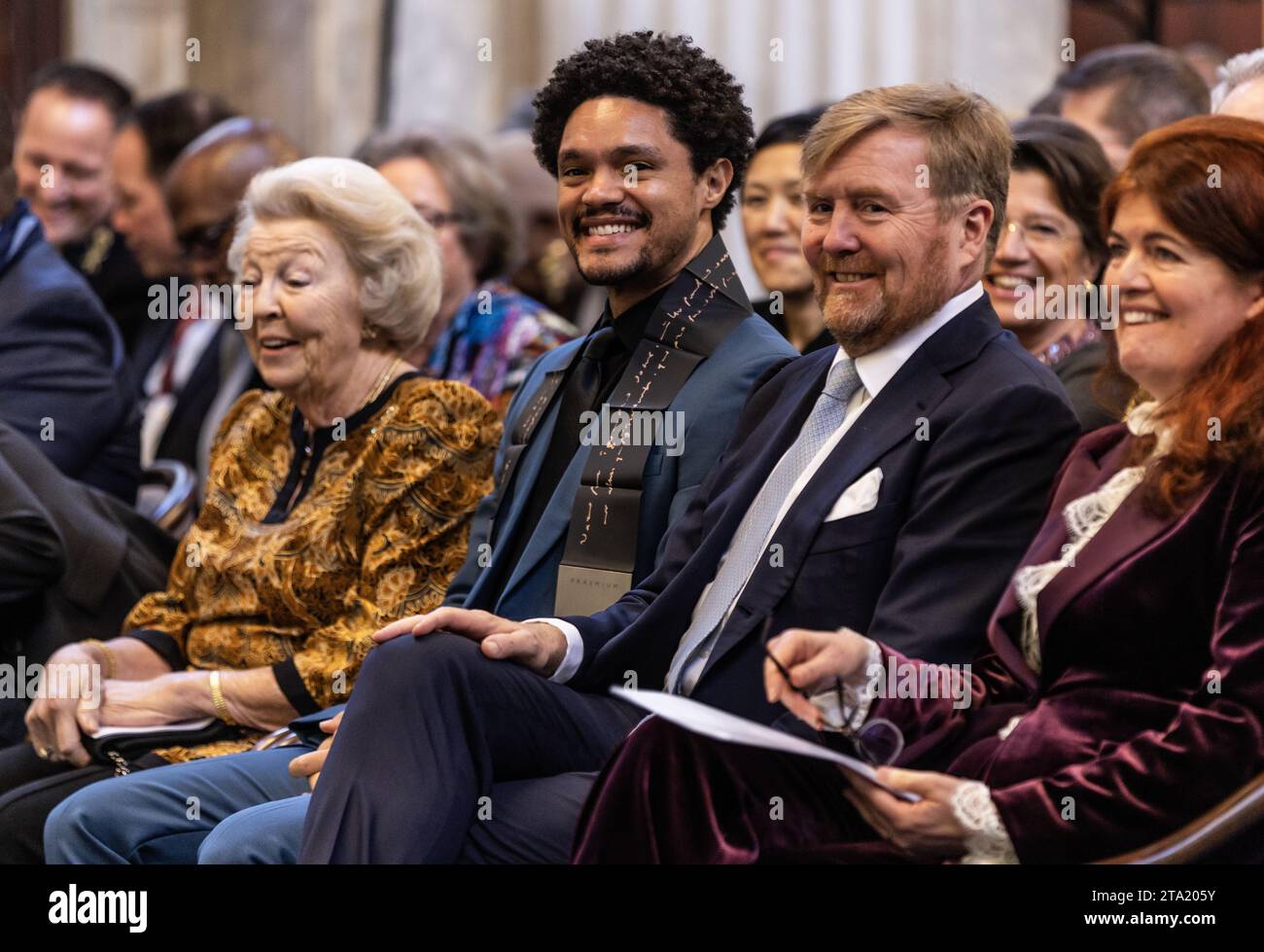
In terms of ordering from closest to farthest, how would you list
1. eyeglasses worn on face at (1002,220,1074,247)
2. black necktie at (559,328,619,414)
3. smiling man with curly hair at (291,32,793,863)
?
smiling man with curly hair at (291,32,793,863) < black necktie at (559,328,619,414) < eyeglasses worn on face at (1002,220,1074,247)

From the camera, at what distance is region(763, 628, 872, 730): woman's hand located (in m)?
2.39

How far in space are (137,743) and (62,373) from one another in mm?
1262

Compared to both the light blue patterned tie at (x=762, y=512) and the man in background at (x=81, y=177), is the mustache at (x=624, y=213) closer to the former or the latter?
the light blue patterned tie at (x=762, y=512)

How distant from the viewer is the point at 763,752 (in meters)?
2.52

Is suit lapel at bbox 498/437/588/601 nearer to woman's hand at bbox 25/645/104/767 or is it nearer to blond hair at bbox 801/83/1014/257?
blond hair at bbox 801/83/1014/257

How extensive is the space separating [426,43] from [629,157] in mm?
4006

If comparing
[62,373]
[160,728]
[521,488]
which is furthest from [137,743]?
[62,373]

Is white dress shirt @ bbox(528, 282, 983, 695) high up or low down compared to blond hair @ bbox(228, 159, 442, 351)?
down

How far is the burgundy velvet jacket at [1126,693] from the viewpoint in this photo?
2293mm

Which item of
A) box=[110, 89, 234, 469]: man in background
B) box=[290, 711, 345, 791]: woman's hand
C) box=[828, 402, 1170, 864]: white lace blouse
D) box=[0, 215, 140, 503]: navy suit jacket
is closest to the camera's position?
box=[828, 402, 1170, 864]: white lace blouse

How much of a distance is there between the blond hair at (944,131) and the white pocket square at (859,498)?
432 mm

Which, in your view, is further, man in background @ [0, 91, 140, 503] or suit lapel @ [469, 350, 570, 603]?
man in background @ [0, 91, 140, 503]

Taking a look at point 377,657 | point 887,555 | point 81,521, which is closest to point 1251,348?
point 887,555

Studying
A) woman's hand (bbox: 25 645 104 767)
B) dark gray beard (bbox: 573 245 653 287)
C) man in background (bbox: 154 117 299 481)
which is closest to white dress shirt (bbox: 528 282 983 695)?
dark gray beard (bbox: 573 245 653 287)
